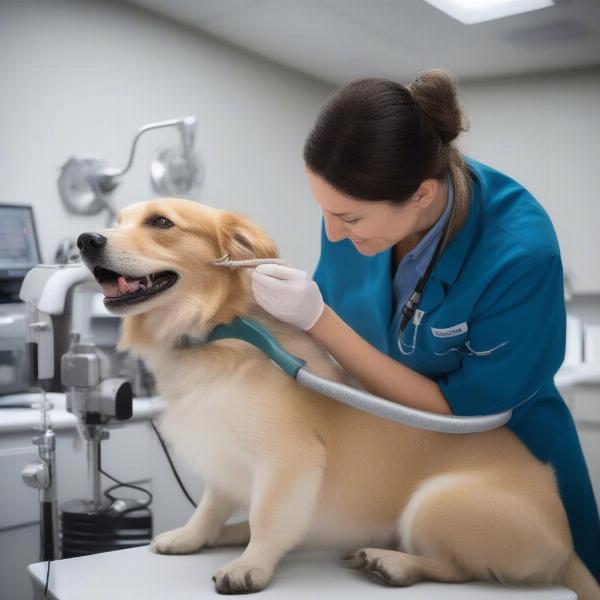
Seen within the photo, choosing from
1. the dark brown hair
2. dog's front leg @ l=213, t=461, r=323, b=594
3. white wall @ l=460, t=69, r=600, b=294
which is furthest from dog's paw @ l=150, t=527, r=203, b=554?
white wall @ l=460, t=69, r=600, b=294

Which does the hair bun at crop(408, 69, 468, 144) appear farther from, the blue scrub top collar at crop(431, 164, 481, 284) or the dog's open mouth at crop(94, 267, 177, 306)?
the dog's open mouth at crop(94, 267, 177, 306)

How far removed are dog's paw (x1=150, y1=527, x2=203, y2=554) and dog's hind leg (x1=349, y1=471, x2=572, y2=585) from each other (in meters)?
0.27

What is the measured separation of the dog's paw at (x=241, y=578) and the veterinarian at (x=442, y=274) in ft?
1.04

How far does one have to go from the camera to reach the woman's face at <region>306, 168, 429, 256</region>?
42.6 inches

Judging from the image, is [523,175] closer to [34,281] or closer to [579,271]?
[579,271]

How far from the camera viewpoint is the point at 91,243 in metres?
0.99

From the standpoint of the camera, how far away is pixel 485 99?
3879mm

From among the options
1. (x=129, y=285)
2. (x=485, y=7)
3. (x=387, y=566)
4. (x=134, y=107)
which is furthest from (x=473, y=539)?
(x=485, y=7)

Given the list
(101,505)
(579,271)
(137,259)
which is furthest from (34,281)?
(579,271)

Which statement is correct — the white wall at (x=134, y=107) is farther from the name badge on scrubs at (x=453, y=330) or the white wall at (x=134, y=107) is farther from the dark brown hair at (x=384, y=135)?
the name badge on scrubs at (x=453, y=330)

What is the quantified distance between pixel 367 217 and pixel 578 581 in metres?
0.63

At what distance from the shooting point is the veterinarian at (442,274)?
40.6 inches

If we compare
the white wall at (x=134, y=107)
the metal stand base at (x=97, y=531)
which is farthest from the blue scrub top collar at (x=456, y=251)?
the white wall at (x=134, y=107)

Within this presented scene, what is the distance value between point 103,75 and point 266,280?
6.63 feet
